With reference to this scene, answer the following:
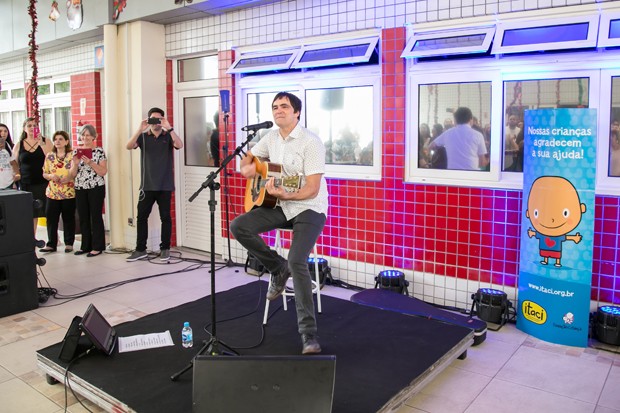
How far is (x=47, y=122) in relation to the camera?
9.55 metres

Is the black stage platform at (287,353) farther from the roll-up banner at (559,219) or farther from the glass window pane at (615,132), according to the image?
the glass window pane at (615,132)

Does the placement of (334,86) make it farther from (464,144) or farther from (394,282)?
(394,282)

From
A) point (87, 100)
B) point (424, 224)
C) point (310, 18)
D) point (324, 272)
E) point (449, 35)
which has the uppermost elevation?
point (310, 18)

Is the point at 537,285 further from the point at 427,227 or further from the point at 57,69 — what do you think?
the point at 57,69

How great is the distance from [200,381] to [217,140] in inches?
183

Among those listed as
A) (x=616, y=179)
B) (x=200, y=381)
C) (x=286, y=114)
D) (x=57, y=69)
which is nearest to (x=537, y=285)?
(x=616, y=179)

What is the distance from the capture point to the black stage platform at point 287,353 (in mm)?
2957

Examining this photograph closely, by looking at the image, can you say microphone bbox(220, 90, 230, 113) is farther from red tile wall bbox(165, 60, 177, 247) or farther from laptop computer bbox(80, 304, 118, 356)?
laptop computer bbox(80, 304, 118, 356)

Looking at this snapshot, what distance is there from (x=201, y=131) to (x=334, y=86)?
2224mm

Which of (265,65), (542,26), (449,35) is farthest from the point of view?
(265,65)

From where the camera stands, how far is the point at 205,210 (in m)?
6.98

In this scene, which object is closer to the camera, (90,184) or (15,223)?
(15,223)

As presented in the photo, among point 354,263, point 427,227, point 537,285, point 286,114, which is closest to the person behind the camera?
point 286,114

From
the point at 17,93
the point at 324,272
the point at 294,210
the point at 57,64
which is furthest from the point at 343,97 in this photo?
the point at 17,93
